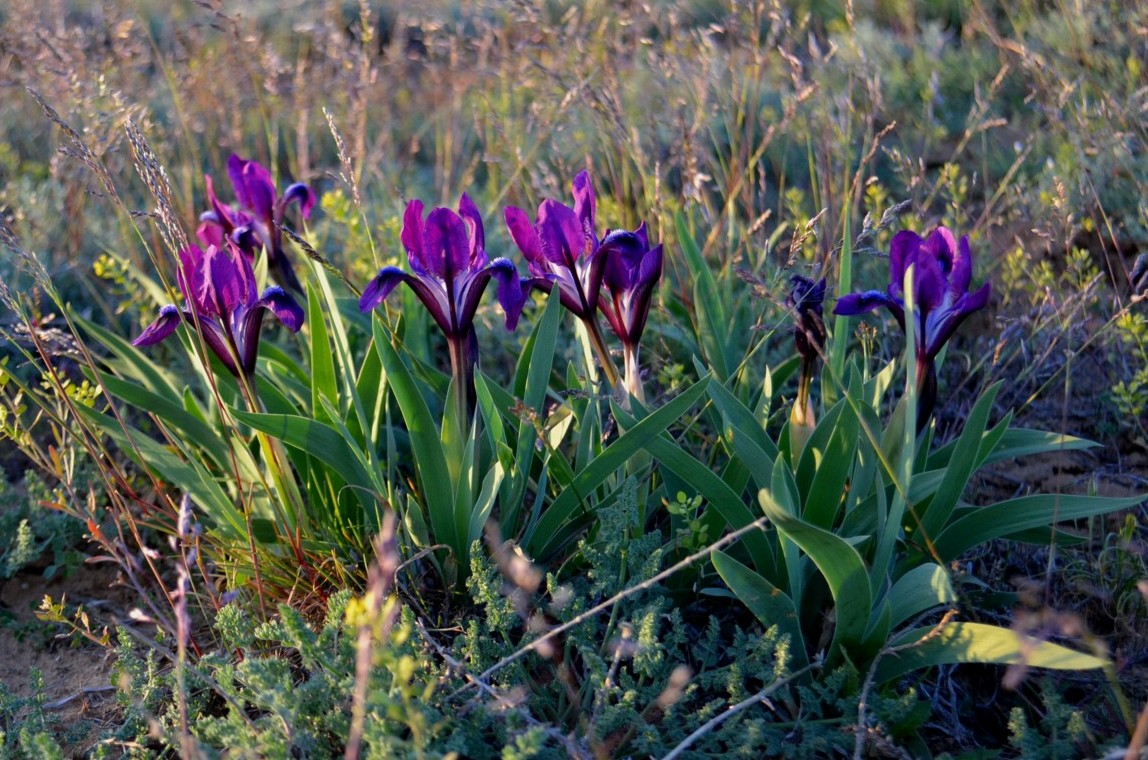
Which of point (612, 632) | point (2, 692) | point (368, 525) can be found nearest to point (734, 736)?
point (612, 632)

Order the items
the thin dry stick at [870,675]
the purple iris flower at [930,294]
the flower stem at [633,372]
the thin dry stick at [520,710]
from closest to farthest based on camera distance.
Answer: the thin dry stick at [520,710] → the thin dry stick at [870,675] → the purple iris flower at [930,294] → the flower stem at [633,372]

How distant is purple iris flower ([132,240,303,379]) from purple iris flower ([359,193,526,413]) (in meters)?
0.20

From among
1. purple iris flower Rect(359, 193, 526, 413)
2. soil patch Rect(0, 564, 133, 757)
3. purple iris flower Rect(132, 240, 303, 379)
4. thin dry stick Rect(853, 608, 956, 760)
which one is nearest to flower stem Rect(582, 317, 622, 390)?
purple iris flower Rect(359, 193, 526, 413)

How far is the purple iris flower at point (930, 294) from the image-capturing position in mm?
1784

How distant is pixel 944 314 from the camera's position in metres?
1.82

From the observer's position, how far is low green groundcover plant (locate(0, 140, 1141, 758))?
1.63 meters

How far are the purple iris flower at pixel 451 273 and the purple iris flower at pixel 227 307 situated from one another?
20cm

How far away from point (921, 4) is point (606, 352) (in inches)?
223

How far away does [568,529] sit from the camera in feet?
6.73

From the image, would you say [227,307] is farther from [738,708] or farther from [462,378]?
[738,708]

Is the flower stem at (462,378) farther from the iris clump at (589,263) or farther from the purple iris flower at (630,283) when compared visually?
the purple iris flower at (630,283)

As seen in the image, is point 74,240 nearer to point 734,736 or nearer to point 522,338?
point 522,338

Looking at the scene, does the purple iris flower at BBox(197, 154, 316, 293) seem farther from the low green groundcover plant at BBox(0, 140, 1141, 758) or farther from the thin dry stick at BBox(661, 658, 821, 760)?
the thin dry stick at BBox(661, 658, 821, 760)

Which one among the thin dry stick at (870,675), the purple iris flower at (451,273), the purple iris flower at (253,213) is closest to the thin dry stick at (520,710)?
the thin dry stick at (870,675)
